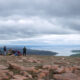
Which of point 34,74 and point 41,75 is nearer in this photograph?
point 41,75

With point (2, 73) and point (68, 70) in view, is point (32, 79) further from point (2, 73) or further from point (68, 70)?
point (68, 70)

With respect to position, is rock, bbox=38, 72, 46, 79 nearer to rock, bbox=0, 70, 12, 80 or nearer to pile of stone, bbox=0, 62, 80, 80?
pile of stone, bbox=0, 62, 80, 80

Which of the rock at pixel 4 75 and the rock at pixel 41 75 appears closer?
the rock at pixel 4 75

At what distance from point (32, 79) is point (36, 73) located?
96 cm

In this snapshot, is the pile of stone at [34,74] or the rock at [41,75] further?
the rock at [41,75]

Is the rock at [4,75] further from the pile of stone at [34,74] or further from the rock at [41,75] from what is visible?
the rock at [41,75]

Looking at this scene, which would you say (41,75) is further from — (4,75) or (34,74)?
(4,75)

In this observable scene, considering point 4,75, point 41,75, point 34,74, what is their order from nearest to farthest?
point 4,75 → point 41,75 → point 34,74

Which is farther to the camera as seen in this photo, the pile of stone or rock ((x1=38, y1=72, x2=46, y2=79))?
rock ((x1=38, y1=72, x2=46, y2=79))

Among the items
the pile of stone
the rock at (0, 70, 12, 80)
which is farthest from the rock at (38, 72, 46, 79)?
the rock at (0, 70, 12, 80)

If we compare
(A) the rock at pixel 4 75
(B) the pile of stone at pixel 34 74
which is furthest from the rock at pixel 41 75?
(A) the rock at pixel 4 75

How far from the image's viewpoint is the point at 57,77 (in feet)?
26.5

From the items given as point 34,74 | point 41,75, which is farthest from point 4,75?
point 41,75

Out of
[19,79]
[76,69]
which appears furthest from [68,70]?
[19,79]
